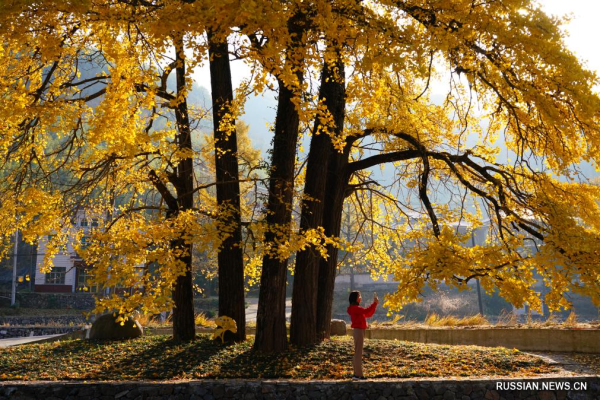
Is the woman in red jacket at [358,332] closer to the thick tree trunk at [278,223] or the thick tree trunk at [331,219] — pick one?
the thick tree trunk at [278,223]

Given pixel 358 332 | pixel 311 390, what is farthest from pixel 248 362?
pixel 358 332

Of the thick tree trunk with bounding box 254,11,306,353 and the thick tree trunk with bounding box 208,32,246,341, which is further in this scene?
the thick tree trunk with bounding box 208,32,246,341

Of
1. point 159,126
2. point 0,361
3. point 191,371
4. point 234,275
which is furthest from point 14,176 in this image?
point 159,126

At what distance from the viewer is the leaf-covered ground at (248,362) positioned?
7762 millimetres

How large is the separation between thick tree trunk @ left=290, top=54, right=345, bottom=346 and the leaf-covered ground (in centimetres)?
41

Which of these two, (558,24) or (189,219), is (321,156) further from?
(558,24)

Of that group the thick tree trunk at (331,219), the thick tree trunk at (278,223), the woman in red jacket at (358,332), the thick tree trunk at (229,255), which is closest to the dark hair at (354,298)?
the woman in red jacket at (358,332)

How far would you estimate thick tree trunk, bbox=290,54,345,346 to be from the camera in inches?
375

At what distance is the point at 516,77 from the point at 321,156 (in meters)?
3.81

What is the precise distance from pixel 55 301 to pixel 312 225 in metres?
28.6

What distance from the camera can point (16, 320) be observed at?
90.8ft

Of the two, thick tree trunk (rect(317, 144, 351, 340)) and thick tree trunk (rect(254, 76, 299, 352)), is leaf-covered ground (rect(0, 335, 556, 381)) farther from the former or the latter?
thick tree trunk (rect(317, 144, 351, 340))

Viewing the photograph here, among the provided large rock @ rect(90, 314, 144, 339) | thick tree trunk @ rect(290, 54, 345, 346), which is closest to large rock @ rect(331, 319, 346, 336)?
thick tree trunk @ rect(290, 54, 345, 346)

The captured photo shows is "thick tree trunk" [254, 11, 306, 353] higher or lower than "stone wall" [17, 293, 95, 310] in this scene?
higher
